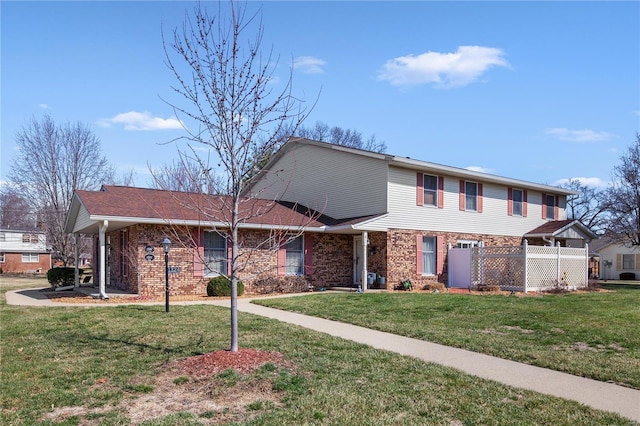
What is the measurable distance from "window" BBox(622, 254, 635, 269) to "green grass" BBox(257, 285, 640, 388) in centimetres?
3161

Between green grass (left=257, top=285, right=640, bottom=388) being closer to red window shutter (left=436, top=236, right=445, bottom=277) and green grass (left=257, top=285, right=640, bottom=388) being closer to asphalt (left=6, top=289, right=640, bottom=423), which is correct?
asphalt (left=6, top=289, right=640, bottom=423)

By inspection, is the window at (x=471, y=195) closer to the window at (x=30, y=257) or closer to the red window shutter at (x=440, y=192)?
the red window shutter at (x=440, y=192)

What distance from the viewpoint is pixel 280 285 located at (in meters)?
19.0

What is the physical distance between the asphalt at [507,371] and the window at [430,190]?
11.4m

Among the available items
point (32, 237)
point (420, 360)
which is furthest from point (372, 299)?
point (32, 237)

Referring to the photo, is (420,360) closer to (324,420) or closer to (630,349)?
(324,420)

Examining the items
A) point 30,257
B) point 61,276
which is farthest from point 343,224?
point 30,257

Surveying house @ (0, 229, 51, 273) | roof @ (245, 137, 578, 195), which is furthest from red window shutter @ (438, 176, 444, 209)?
house @ (0, 229, 51, 273)

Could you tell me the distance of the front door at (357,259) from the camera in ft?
69.3

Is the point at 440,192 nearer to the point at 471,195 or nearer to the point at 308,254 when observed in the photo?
the point at 471,195

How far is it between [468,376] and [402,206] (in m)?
13.9

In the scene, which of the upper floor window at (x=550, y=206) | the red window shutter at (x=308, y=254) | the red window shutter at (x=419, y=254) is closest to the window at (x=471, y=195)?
the red window shutter at (x=419, y=254)

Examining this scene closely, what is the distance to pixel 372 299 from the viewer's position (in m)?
14.8

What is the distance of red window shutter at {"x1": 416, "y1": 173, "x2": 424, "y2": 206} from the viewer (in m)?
20.5
